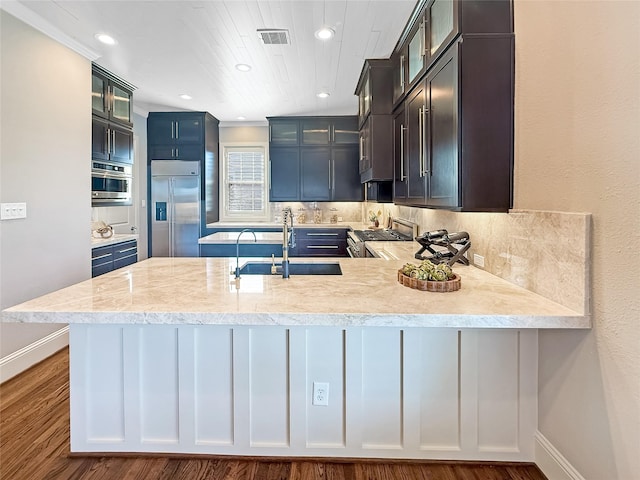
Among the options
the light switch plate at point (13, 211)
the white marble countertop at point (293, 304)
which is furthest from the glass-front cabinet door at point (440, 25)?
the light switch plate at point (13, 211)

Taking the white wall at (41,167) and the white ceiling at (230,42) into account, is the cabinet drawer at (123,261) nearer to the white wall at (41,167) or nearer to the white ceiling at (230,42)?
the white wall at (41,167)

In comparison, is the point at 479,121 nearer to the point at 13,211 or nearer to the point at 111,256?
the point at 13,211

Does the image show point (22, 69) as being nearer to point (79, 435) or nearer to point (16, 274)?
point (16, 274)

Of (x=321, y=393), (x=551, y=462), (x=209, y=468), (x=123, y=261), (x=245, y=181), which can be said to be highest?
(x=245, y=181)

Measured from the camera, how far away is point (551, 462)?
67.0 inches

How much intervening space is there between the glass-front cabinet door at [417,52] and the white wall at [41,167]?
2961mm

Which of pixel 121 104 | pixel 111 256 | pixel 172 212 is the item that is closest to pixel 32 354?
pixel 111 256

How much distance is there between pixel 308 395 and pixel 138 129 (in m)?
5.37

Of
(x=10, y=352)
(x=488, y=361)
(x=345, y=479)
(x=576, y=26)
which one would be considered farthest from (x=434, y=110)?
(x=10, y=352)

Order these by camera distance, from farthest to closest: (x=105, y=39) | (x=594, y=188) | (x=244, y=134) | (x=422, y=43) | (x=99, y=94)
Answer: (x=244, y=134) → (x=99, y=94) → (x=105, y=39) → (x=422, y=43) → (x=594, y=188)

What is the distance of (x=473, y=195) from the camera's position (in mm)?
1962

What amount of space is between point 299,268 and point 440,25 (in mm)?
1727

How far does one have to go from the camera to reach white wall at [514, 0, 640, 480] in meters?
1.26

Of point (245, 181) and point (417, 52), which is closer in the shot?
point (417, 52)
